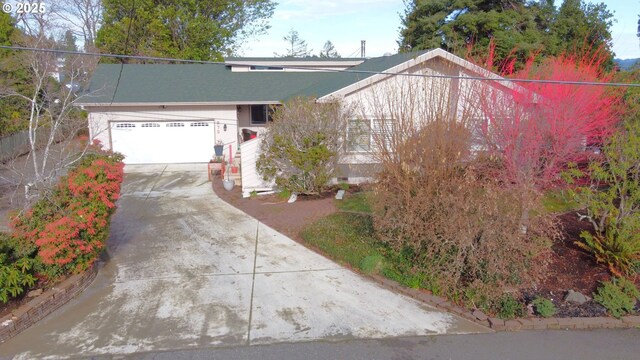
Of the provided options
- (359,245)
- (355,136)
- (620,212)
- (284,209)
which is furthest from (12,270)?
(620,212)

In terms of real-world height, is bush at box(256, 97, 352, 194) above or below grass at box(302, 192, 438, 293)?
above

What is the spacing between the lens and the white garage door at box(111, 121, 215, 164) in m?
18.5

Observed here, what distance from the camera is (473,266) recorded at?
6.34 metres

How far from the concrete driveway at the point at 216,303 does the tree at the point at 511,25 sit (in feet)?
54.9

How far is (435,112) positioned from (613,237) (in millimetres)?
3250

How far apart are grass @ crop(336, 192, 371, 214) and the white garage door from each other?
859 cm

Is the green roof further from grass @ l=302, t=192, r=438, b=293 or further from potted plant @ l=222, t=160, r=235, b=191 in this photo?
grass @ l=302, t=192, r=438, b=293

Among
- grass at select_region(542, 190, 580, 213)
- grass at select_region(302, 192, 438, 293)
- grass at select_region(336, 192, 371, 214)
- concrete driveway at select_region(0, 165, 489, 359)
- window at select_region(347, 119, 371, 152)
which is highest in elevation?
window at select_region(347, 119, 371, 152)

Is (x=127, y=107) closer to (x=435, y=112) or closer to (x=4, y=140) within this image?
(x=4, y=140)

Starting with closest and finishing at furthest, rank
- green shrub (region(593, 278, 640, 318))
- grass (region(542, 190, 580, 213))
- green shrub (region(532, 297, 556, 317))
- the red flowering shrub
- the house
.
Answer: green shrub (region(532, 297, 556, 317)) → green shrub (region(593, 278, 640, 318)) → the red flowering shrub → grass (region(542, 190, 580, 213)) → the house

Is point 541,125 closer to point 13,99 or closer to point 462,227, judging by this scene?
point 462,227

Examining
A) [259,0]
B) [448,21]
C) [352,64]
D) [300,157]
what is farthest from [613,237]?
[259,0]

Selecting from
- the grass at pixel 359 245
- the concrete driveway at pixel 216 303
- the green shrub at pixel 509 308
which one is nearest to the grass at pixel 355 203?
the grass at pixel 359 245

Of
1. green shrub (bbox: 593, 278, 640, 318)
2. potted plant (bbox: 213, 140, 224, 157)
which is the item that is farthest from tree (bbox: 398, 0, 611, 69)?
green shrub (bbox: 593, 278, 640, 318)
